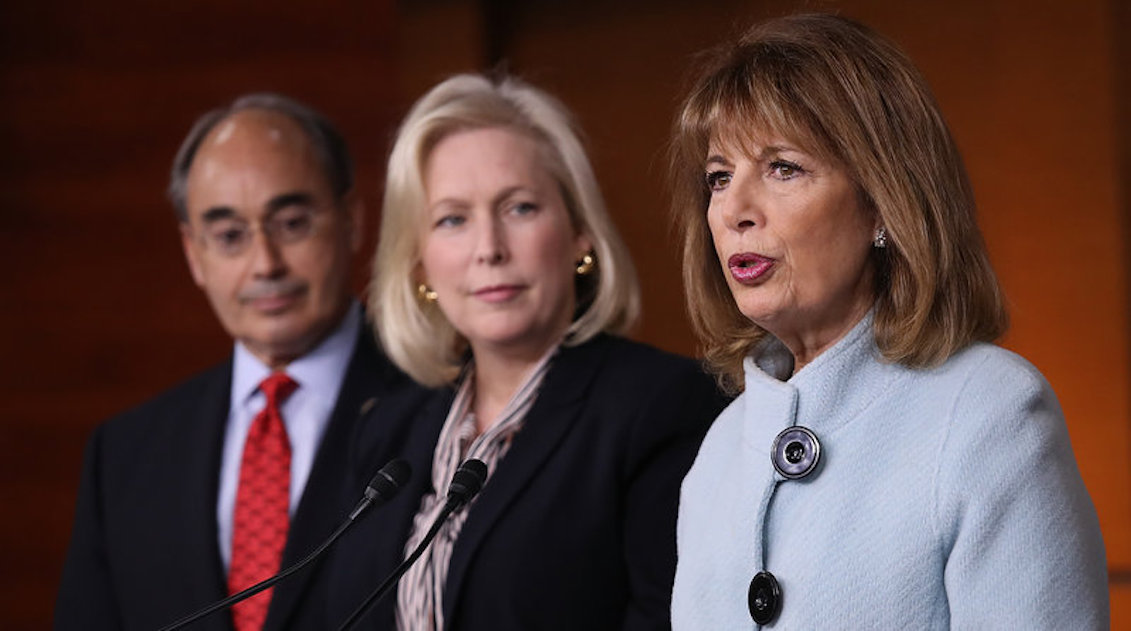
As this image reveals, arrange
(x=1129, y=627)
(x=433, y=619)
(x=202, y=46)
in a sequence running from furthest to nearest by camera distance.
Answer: (x=202, y=46)
(x=1129, y=627)
(x=433, y=619)

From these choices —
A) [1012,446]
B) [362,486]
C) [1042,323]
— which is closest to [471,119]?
[362,486]

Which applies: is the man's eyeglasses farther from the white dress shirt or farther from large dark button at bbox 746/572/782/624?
large dark button at bbox 746/572/782/624

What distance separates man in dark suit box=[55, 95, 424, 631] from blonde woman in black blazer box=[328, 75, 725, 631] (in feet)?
0.58

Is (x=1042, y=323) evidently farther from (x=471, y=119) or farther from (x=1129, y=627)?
(x=471, y=119)

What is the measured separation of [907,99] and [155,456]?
190 centimetres

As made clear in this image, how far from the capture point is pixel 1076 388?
3893 mm

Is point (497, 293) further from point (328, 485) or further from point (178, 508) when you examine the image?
point (178, 508)

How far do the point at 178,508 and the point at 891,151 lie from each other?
5.83 ft

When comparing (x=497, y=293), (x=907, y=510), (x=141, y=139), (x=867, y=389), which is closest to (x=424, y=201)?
(x=497, y=293)

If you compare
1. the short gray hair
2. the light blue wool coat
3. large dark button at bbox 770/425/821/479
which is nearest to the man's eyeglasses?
the short gray hair

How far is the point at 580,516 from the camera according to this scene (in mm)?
2369

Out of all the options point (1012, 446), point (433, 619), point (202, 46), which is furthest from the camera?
point (202, 46)

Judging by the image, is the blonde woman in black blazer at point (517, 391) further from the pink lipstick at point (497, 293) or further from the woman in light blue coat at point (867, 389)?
the woman in light blue coat at point (867, 389)

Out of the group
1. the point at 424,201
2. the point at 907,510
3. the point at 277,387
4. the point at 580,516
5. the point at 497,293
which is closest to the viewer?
the point at 907,510
